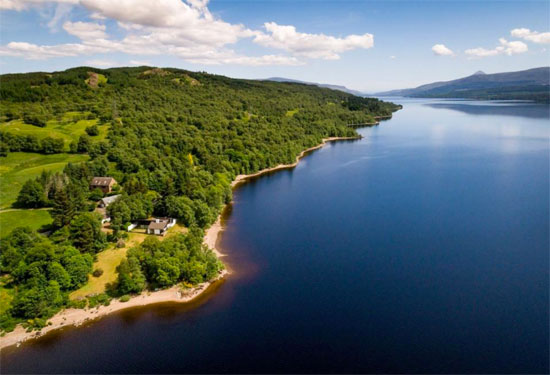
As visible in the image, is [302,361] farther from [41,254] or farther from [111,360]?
[41,254]

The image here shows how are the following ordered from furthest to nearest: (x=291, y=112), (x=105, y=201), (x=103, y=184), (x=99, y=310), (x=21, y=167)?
(x=291, y=112), (x=21, y=167), (x=103, y=184), (x=105, y=201), (x=99, y=310)

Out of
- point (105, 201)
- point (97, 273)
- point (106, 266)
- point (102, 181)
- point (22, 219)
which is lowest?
point (97, 273)

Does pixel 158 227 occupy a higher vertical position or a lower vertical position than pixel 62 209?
lower

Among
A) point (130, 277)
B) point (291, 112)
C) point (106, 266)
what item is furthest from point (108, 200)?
point (291, 112)

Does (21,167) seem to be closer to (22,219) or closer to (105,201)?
(22,219)

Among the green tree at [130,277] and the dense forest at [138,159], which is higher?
the dense forest at [138,159]

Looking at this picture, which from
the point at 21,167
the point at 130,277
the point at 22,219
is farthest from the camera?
the point at 21,167

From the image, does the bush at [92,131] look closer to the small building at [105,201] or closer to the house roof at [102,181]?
the house roof at [102,181]

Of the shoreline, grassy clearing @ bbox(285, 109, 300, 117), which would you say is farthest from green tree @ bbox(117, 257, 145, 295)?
grassy clearing @ bbox(285, 109, 300, 117)

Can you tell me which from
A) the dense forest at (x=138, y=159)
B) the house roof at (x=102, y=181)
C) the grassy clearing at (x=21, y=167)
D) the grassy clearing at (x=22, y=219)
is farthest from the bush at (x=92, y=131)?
the grassy clearing at (x=22, y=219)
